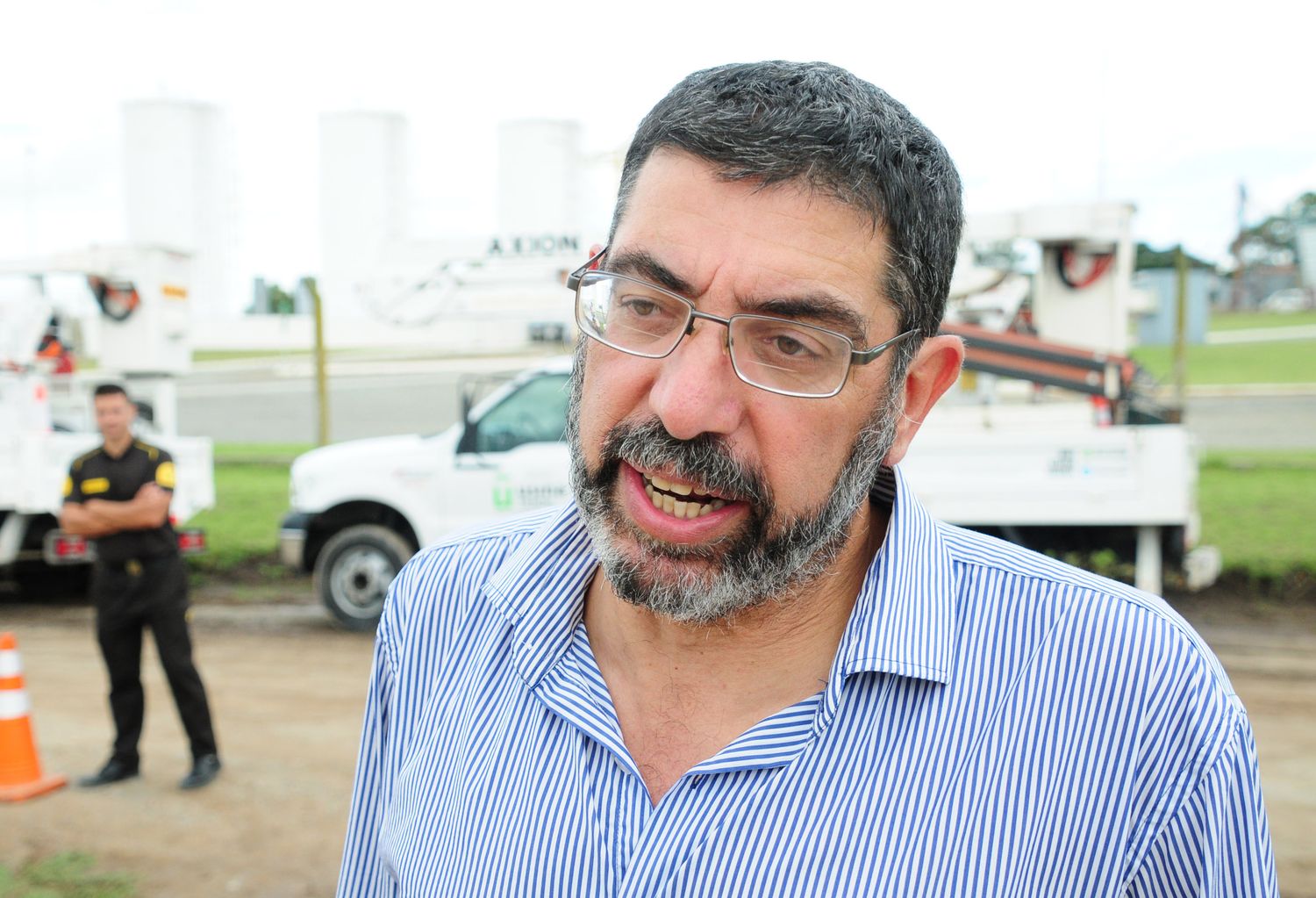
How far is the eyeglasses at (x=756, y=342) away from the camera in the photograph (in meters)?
1.53

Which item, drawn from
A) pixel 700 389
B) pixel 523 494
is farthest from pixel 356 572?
pixel 700 389

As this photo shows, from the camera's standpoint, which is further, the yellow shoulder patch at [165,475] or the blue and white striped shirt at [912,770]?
the yellow shoulder patch at [165,475]

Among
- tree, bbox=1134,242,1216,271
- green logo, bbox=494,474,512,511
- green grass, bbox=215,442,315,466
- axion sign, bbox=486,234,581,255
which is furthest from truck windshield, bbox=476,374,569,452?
tree, bbox=1134,242,1216,271

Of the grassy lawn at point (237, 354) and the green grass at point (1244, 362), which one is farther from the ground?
the green grass at point (1244, 362)

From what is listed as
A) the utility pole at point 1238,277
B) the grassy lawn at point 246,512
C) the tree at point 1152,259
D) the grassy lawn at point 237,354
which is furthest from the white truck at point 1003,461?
the utility pole at point 1238,277

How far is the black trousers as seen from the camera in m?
5.76

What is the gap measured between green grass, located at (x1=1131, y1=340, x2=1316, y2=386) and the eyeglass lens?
27468 mm

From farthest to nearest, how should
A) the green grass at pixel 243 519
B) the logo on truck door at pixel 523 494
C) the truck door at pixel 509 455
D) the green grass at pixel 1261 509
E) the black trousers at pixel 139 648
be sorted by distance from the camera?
1. the green grass at pixel 243 519
2. the green grass at pixel 1261 509
3. the truck door at pixel 509 455
4. the logo on truck door at pixel 523 494
5. the black trousers at pixel 139 648

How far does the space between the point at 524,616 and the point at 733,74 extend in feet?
2.58

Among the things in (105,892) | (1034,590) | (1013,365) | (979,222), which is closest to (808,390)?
(1034,590)

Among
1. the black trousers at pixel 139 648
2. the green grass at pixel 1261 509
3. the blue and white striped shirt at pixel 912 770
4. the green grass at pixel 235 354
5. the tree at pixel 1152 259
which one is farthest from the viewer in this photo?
the tree at pixel 1152 259

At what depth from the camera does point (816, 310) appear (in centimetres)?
152

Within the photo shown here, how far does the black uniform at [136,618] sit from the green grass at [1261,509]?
7.34 meters

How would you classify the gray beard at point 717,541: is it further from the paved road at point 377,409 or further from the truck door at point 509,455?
the paved road at point 377,409
